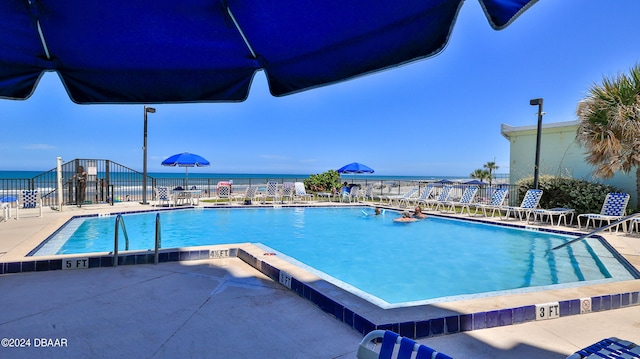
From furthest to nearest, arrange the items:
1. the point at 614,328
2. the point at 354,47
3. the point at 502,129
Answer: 1. the point at 502,129
2. the point at 614,328
3. the point at 354,47

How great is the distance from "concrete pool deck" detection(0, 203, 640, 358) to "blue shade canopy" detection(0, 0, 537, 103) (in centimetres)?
159

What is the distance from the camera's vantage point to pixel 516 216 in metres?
9.99

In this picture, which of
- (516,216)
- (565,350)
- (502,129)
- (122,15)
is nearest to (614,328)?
(565,350)

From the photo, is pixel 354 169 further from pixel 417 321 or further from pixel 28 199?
pixel 417 321

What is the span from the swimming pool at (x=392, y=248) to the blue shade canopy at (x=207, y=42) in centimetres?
228

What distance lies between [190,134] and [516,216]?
4548 cm

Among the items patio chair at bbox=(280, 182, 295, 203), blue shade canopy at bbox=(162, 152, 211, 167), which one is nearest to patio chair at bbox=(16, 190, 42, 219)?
blue shade canopy at bbox=(162, 152, 211, 167)

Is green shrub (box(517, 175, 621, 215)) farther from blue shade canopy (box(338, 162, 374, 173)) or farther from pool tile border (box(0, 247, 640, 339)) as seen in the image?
blue shade canopy (box(338, 162, 374, 173))

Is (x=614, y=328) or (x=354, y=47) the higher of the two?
(x=354, y=47)

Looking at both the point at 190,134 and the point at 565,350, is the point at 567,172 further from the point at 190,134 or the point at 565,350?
the point at 190,134

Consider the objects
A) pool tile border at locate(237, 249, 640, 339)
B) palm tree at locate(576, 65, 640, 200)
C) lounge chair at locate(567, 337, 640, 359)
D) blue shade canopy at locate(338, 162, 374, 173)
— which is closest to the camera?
lounge chair at locate(567, 337, 640, 359)

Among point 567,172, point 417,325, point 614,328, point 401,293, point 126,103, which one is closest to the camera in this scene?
point 126,103

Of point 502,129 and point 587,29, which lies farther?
point 502,129

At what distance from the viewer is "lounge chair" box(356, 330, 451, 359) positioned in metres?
0.99
